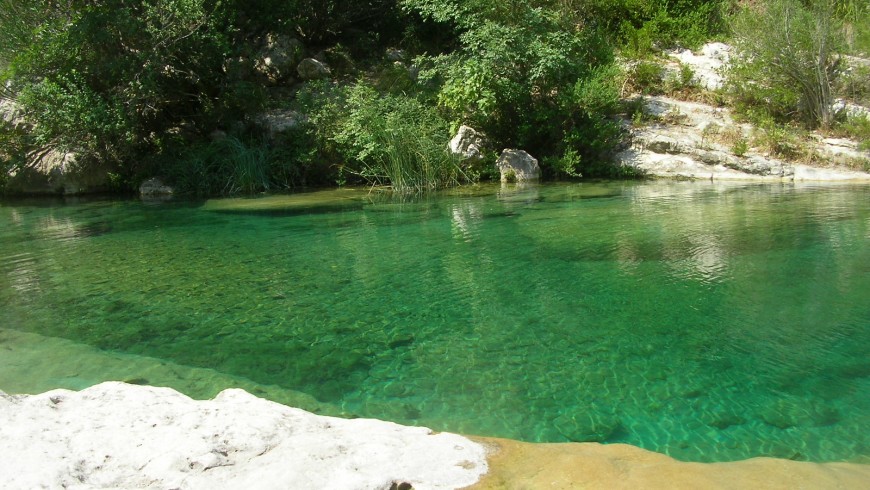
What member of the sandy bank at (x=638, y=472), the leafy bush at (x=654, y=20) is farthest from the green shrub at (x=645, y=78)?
the sandy bank at (x=638, y=472)

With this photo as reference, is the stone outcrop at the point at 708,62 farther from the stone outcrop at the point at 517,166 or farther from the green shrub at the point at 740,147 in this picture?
the stone outcrop at the point at 517,166

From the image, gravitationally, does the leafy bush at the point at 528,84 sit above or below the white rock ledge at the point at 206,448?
A: above

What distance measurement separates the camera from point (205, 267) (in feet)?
22.2

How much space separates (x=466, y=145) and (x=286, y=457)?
1227cm

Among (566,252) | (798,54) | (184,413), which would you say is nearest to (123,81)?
(566,252)

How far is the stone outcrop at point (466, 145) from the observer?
14.0m

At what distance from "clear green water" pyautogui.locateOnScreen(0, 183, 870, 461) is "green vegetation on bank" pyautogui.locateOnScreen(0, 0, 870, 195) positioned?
205 inches

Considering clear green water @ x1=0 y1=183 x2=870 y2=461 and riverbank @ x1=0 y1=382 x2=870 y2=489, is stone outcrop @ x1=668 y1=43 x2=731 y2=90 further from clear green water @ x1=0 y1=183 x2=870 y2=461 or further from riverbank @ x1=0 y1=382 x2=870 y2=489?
riverbank @ x1=0 y1=382 x2=870 y2=489

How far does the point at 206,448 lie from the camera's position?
238 centimetres

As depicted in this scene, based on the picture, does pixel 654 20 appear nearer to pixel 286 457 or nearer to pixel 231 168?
pixel 231 168

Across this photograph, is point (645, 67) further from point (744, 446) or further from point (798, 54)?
point (744, 446)

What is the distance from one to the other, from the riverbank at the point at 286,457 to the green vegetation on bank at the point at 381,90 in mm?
10740

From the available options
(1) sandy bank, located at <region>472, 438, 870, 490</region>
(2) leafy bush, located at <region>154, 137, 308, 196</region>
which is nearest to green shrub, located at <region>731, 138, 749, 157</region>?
(2) leafy bush, located at <region>154, 137, 308, 196</region>

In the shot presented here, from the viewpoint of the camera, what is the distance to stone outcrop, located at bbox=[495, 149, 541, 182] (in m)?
14.1
